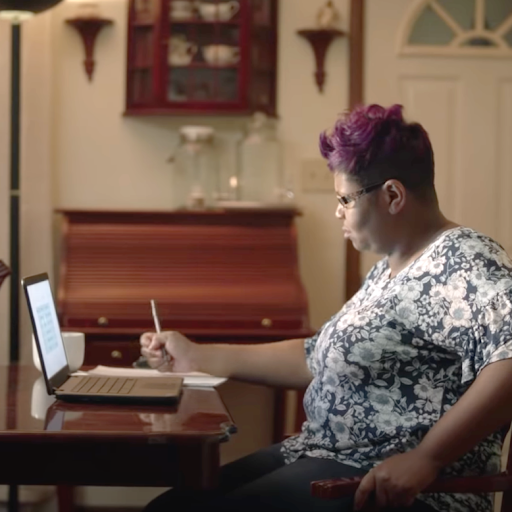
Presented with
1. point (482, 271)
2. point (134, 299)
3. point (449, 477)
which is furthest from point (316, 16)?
point (449, 477)

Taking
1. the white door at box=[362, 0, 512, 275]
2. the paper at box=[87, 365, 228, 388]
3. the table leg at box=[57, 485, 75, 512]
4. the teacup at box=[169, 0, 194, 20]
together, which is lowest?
the table leg at box=[57, 485, 75, 512]

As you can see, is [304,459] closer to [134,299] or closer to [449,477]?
[449,477]

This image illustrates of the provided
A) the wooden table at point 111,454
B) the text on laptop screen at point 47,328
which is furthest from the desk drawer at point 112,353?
the wooden table at point 111,454

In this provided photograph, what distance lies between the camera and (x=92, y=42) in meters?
3.48

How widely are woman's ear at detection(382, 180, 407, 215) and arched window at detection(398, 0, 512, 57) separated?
1.99m

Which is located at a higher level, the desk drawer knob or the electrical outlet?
the electrical outlet

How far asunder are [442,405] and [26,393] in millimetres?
793

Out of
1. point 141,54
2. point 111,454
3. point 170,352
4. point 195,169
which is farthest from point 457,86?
point 111,454

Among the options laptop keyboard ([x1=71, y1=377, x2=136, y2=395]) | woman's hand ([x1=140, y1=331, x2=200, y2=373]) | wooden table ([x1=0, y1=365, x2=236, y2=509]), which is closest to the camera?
wooden table ([x1=0, y1=365, x2=236, y2=509])

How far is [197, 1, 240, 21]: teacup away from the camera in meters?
→ 3.39

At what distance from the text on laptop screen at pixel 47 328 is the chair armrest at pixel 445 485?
0.59m

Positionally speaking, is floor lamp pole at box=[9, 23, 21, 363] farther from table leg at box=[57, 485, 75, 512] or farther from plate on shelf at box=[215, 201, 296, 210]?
plate on shelf at box=[215, 201, 296, 210]

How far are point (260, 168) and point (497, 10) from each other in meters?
1.13

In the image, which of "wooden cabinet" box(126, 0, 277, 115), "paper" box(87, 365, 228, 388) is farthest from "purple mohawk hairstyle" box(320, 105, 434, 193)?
"wooden cabinet" box(126, 0, 277, 115)
